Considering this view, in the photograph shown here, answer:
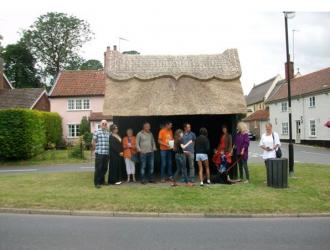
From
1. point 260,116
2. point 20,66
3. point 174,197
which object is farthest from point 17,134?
point 260,116

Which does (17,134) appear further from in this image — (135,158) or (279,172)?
(279,172)

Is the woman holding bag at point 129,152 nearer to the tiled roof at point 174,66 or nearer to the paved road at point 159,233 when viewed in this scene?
the tiled roof at point 174,66

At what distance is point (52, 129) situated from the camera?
38.4 meters

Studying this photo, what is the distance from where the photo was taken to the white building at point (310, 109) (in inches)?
1658

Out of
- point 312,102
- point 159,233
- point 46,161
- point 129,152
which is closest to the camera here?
point 159,233

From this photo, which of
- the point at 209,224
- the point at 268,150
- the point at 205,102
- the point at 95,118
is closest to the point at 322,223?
the point at 209,224

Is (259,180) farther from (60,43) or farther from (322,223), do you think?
(60,43)

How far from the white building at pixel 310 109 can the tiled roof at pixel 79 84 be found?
2154 centimetres

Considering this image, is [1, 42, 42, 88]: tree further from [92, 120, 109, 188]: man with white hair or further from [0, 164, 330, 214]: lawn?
[92, 120, 109, 188]: man with white hair

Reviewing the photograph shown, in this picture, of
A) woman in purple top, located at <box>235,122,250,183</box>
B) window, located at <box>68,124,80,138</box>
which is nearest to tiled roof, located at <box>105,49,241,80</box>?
woman in purple top, located at <box>235,122,250,183</box>

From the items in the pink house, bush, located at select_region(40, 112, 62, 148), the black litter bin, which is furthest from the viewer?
the pink house

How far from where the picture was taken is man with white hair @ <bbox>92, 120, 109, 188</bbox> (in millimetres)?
13805

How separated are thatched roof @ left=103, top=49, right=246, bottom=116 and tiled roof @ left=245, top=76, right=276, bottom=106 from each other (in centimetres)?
5566

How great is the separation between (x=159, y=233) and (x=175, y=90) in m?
7.89
